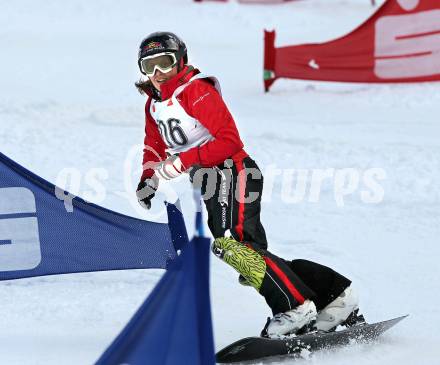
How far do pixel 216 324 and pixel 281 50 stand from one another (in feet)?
24.6

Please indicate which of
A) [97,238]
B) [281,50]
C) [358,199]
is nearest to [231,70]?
[281,50]

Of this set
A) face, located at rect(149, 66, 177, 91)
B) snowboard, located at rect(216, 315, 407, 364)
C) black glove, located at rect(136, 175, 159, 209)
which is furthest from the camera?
black glove, located at rect(136, 175, 159, 209)

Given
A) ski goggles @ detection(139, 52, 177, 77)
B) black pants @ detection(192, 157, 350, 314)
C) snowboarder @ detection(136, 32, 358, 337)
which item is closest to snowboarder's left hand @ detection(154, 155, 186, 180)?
snowboarder @ detection(136, 32, 358, 337)

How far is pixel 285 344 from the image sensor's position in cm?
437

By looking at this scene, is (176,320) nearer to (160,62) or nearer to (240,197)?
(240,197)

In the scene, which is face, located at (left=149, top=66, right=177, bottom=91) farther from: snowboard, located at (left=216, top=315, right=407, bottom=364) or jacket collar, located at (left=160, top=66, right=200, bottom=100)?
snowboard, located at (left=216, top=315, right=407, bottom=364)

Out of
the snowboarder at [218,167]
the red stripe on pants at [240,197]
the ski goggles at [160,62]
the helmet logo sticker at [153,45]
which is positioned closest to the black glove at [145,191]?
the snowboarder at [218,167]

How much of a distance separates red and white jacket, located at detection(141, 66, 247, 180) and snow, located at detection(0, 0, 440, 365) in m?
1.05

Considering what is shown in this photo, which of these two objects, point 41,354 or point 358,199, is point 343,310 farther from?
point 358,199

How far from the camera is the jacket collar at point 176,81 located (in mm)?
4402

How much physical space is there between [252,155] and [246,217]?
4.38 meters

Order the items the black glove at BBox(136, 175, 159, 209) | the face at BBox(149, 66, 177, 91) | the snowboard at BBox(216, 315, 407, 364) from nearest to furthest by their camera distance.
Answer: the snowboard at BBox(216, 315, 407, 364)
the face at BBox(149, 66, 177, 91)
the black glove at BBox(136, 175, 159, 209)

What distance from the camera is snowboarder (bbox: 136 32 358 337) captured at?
4352 mm

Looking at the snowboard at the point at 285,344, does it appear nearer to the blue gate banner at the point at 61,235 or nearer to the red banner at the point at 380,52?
the blue gate banner at the point at 61,235
